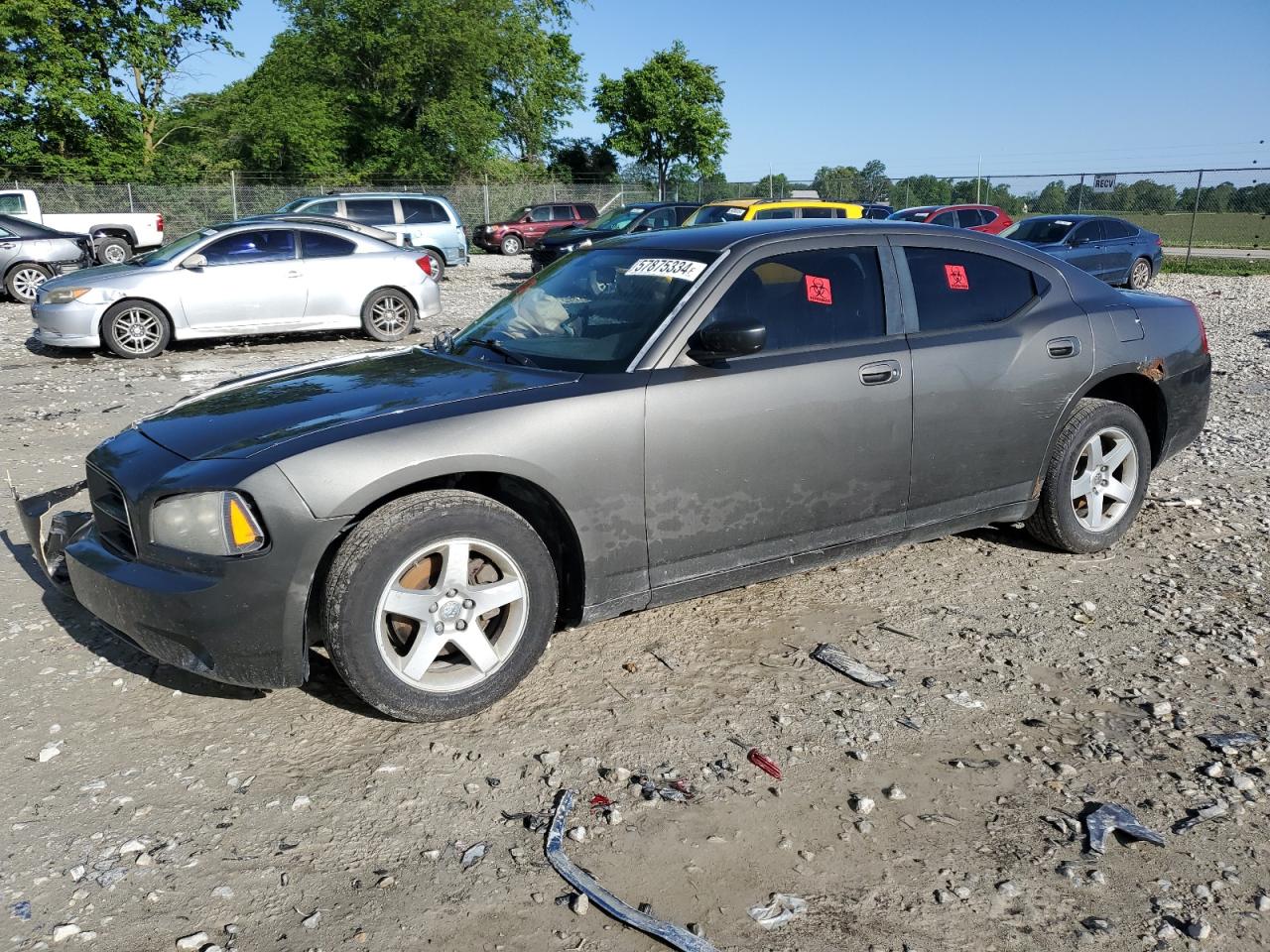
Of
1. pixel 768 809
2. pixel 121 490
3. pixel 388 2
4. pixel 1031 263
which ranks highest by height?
pixel 388 2

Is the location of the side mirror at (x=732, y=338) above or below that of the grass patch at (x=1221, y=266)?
above

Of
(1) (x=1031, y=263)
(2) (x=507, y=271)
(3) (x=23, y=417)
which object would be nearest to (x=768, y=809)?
(1) (x=1031, y=263)

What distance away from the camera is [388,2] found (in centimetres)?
4469

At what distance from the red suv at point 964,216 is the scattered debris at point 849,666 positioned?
61.9ft

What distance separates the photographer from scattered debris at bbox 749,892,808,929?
101 inches

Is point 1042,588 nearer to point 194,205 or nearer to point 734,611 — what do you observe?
point 734,611

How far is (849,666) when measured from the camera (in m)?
3.99

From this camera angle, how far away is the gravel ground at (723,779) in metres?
2.61

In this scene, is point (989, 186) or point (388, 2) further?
point (388, 2)

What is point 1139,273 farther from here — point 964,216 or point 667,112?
point 667,112

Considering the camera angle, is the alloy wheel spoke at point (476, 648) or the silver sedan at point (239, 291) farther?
the silver sedan at point (239, 291)

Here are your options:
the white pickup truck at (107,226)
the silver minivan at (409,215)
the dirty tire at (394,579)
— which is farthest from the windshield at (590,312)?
the white pickup truck at (107,226)

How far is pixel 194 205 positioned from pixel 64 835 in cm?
3358

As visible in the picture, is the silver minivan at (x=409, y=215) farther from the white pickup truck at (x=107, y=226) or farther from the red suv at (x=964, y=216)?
the red suv at (x=964, y=216)
